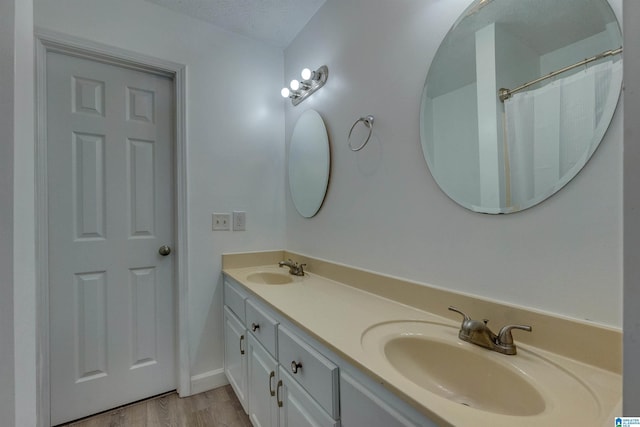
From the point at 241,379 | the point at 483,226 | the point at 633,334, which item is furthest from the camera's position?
the point at 241,379

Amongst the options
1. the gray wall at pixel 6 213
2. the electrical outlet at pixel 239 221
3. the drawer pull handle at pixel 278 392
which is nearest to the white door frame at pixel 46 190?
the electrical outlet at pixel 239 221

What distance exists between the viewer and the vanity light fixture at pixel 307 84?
5.44 ft

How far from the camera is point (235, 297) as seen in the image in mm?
1598

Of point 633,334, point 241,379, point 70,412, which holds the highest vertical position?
point 633,334

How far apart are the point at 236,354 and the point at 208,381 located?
425mm

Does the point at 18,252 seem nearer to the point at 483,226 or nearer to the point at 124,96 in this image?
the point at 483,226

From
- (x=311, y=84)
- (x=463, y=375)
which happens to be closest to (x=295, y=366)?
(x=463, y=375)

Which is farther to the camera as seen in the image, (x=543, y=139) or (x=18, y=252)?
(x=543, y=139)

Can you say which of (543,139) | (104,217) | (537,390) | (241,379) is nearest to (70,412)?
(241,379)

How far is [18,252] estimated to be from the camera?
0.52 m

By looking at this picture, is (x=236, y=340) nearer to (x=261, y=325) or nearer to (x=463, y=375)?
(x=261, y=325)

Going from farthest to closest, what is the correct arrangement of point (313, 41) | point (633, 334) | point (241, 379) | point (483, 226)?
point (313, 41) < point (241, 379) < point (483, 226) < point (633, 334)

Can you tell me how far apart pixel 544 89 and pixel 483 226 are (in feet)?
1.38

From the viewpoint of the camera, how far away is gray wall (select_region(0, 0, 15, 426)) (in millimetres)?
456
